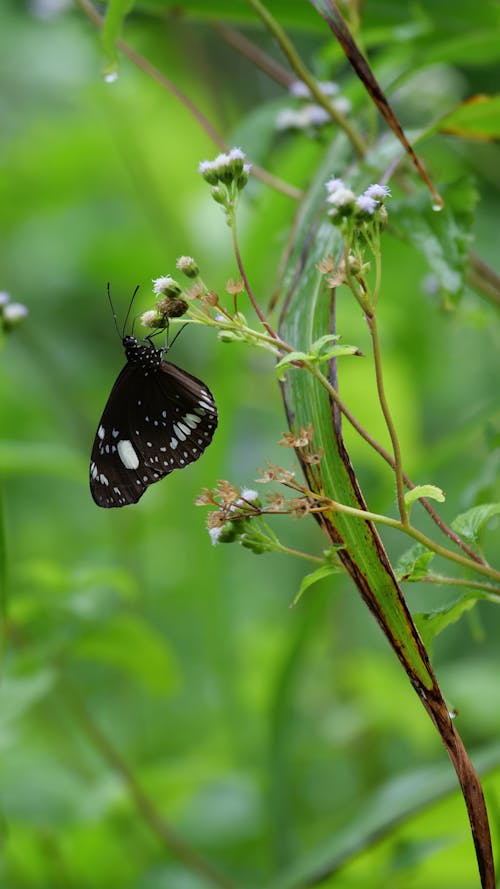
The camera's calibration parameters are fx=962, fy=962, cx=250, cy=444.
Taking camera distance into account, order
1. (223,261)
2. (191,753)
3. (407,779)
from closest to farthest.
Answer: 1. (407,779)
2. (223,261)
3. (191,753)

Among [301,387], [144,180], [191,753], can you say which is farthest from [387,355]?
[301,387]

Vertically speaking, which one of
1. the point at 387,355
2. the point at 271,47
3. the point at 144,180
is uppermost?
the point at 271,47

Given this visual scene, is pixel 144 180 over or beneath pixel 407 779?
over

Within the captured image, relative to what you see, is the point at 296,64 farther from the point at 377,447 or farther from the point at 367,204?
the point at 377,447

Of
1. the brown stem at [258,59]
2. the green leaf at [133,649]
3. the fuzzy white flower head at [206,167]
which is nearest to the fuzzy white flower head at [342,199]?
the fuzzy white flower head at [206,167]

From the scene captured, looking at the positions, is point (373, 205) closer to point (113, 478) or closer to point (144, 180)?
point (113, 478)

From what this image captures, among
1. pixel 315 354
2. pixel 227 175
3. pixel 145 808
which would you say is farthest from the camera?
pixel 145 808

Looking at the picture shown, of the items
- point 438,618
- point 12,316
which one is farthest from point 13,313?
point 438,618

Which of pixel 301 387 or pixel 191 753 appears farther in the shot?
pixel 191 753

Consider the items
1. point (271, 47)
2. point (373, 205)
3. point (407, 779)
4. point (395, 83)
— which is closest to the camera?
point (373, 205)

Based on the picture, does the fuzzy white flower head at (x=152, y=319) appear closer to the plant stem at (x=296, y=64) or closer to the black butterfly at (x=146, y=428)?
the black butterfly at (x=146, y=428)
